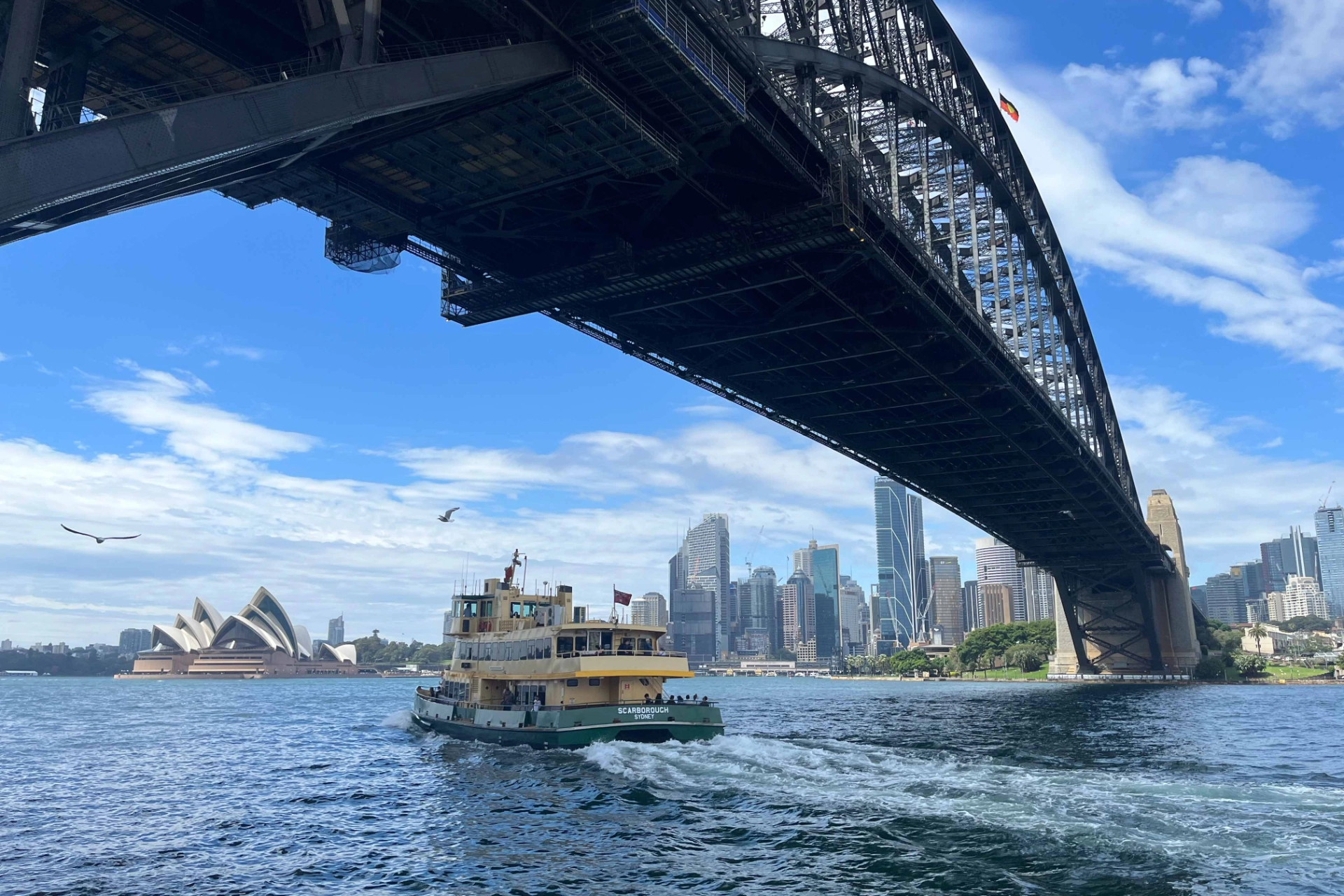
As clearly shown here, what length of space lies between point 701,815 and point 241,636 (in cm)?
19026

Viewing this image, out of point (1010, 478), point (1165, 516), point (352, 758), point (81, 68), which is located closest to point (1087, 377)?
point (1010, 478)

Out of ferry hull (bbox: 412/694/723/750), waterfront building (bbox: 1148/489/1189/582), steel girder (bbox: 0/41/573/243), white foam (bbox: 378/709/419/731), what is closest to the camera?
steel girder (bbox: 0/41/573/243)

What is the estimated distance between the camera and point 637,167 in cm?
2788

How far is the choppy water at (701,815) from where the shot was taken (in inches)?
745

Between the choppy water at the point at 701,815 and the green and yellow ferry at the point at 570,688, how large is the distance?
1.27 metres

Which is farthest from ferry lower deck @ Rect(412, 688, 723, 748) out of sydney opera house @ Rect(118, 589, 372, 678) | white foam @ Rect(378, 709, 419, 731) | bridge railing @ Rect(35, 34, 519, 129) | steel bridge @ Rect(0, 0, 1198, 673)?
sydney opera house @ Rect(118, 589, 372, 678)

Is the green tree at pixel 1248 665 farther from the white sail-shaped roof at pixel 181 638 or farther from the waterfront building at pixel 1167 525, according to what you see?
the white sail-shaped roof at pixel 181 638

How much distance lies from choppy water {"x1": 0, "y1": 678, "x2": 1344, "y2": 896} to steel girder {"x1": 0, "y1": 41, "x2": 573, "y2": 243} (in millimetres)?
13567

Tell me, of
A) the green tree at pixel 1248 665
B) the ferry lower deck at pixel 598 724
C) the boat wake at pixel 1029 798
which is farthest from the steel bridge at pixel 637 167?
the green tree at pixel 1248 665

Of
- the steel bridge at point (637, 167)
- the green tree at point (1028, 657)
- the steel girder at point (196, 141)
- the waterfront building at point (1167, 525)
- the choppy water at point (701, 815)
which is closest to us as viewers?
the steel girder at point (196, 141)

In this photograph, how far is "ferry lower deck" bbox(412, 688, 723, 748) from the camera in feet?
124

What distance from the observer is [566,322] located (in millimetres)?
42062

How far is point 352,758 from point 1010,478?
5277 centimetres

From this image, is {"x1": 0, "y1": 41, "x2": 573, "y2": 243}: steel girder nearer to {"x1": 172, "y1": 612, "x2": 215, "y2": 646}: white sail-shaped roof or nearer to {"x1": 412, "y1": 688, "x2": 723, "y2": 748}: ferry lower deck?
{"x1": 412, "y1": 688, "x2": 723, "y2": 748}: ferry lower deck
